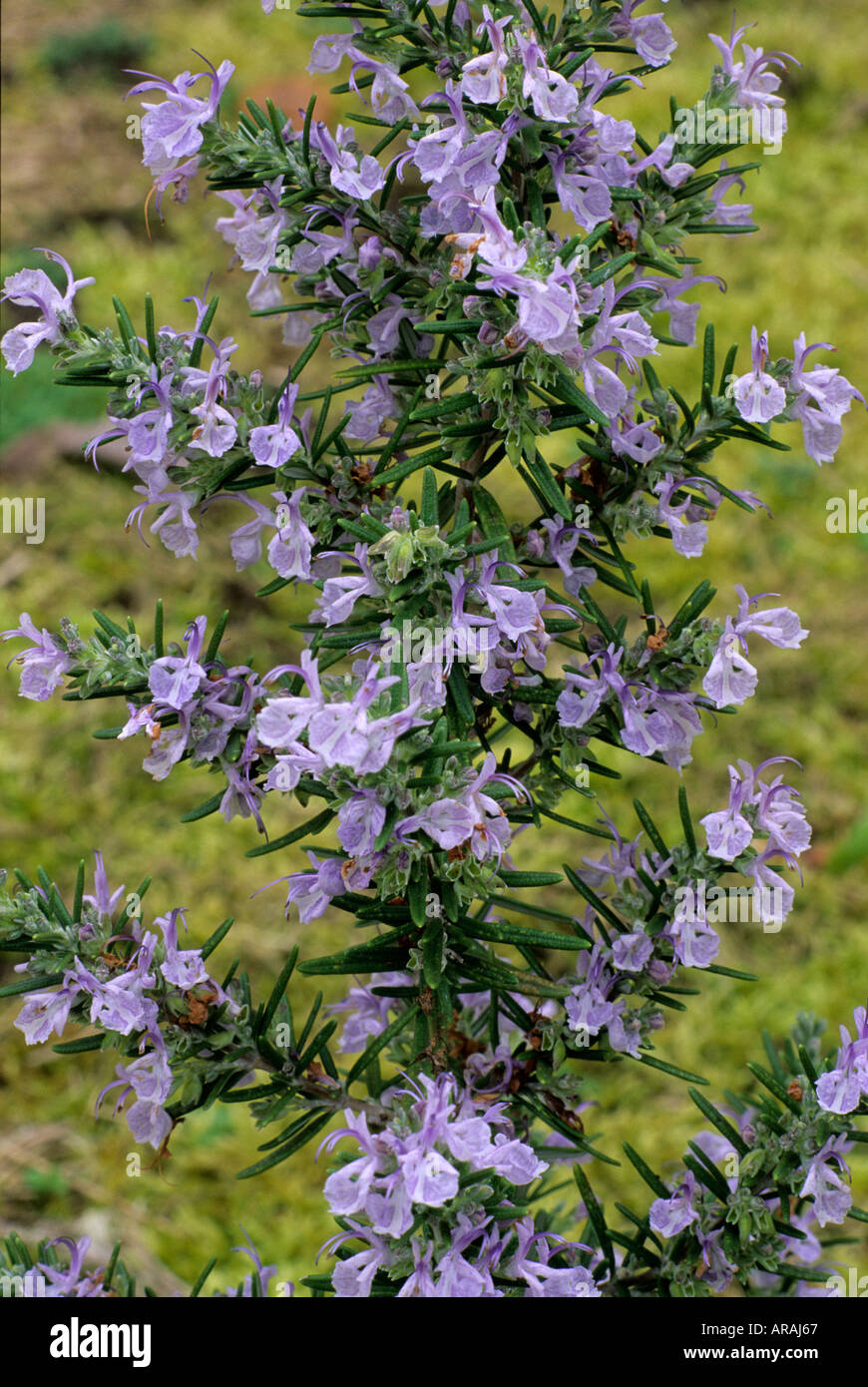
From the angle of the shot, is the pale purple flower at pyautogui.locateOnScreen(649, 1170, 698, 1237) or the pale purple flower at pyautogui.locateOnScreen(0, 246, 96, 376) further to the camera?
the pale purple flower at pyautogui.locateOnScreen(649, 1170, 698, 1237)

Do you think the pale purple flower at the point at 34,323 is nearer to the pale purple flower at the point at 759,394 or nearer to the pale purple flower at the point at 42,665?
the pale purple flower at the point at 42,665

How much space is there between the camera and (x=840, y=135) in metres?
3.51

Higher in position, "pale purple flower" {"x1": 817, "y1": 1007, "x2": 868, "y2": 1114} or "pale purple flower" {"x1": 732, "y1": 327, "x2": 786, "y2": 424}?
"pale purple flower" {"x1": 732, "y1": 327, "x2": 786, "y2": 424}

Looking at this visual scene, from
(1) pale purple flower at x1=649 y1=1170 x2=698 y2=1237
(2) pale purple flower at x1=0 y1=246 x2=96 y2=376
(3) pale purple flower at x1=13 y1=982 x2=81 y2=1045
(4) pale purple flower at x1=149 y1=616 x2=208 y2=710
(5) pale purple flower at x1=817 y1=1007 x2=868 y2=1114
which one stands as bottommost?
(1) pale purple flower at x1=649 y1=1170 x2=698 y2=1237

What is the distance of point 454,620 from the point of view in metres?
0.74

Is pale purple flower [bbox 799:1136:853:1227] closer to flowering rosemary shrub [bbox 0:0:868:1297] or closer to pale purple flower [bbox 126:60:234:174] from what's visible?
flowering rosemary shrub [bbox 0:0:868:1297]

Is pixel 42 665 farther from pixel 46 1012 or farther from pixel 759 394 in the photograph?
pixel 759 394

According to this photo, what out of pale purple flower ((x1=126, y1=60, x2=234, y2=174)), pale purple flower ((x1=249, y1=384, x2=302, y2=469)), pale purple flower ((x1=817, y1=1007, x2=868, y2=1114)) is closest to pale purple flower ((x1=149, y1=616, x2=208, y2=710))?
pale purple flower ((x1=249, y1=384, x2=302, y2=469))

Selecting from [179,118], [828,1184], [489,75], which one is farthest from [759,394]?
[828,1184]

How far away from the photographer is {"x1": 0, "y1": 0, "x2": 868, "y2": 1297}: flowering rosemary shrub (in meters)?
0.74

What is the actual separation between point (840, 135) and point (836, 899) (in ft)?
7.86

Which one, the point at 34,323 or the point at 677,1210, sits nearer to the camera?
the point at 34,323
